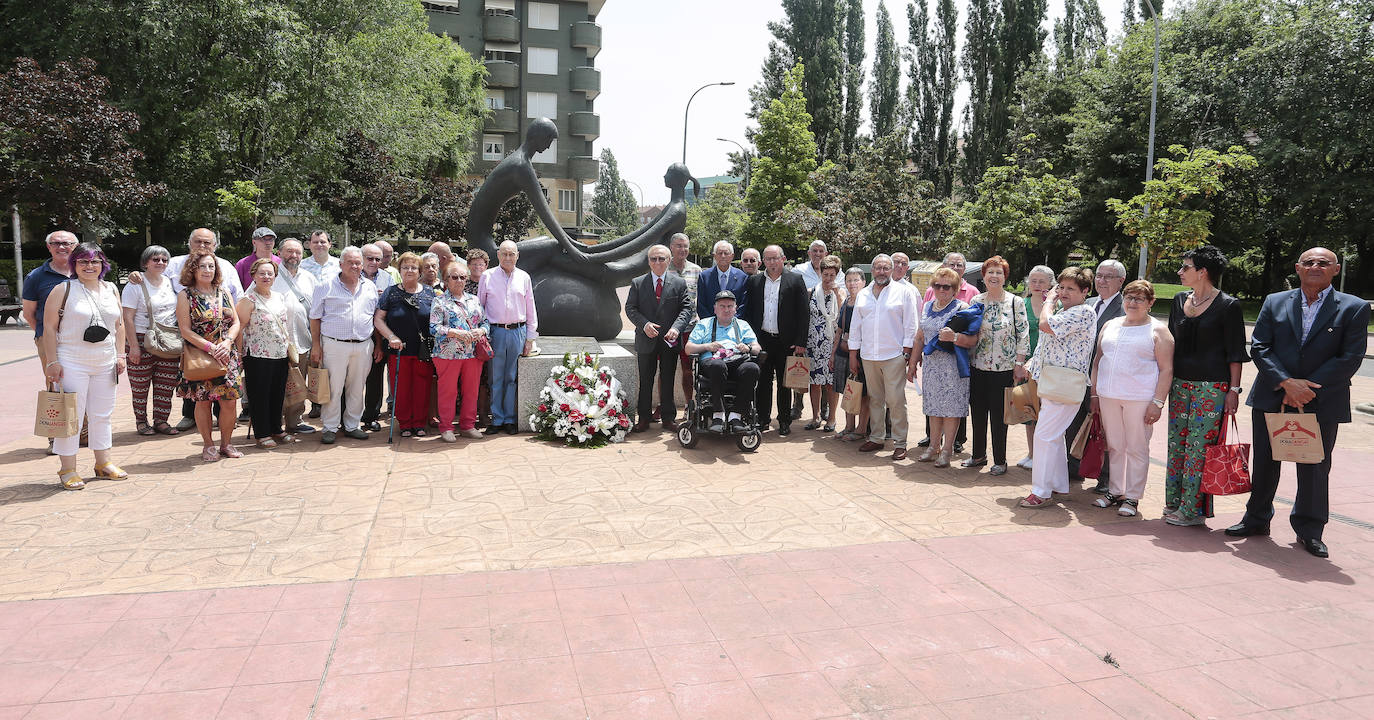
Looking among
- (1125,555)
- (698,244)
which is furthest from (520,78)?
(1125,555)

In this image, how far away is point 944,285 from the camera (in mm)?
6781

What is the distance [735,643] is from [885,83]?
40.3 metres

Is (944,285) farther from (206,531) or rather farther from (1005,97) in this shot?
(1005,97)

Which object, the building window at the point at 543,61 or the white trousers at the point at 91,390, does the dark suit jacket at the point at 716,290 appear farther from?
the building window at the point at 543,61

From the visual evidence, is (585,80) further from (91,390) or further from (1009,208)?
(91,390)

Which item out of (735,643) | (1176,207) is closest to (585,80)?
(1176,207)

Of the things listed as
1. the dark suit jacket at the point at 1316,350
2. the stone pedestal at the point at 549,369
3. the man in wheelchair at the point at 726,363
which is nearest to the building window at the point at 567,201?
the stone pedestal at the point at 549,369

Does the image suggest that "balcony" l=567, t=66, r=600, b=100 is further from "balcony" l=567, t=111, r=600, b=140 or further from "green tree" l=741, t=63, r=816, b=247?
"green tree" l=741, t=63, r=816, b=247

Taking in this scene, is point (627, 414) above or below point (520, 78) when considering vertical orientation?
below

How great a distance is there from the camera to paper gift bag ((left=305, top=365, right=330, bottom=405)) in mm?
7223

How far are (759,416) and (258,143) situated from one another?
22.5 meters

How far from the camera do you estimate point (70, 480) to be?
583 centimetres

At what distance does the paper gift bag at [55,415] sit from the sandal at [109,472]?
50 centimetres

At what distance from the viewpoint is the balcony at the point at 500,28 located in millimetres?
50844
